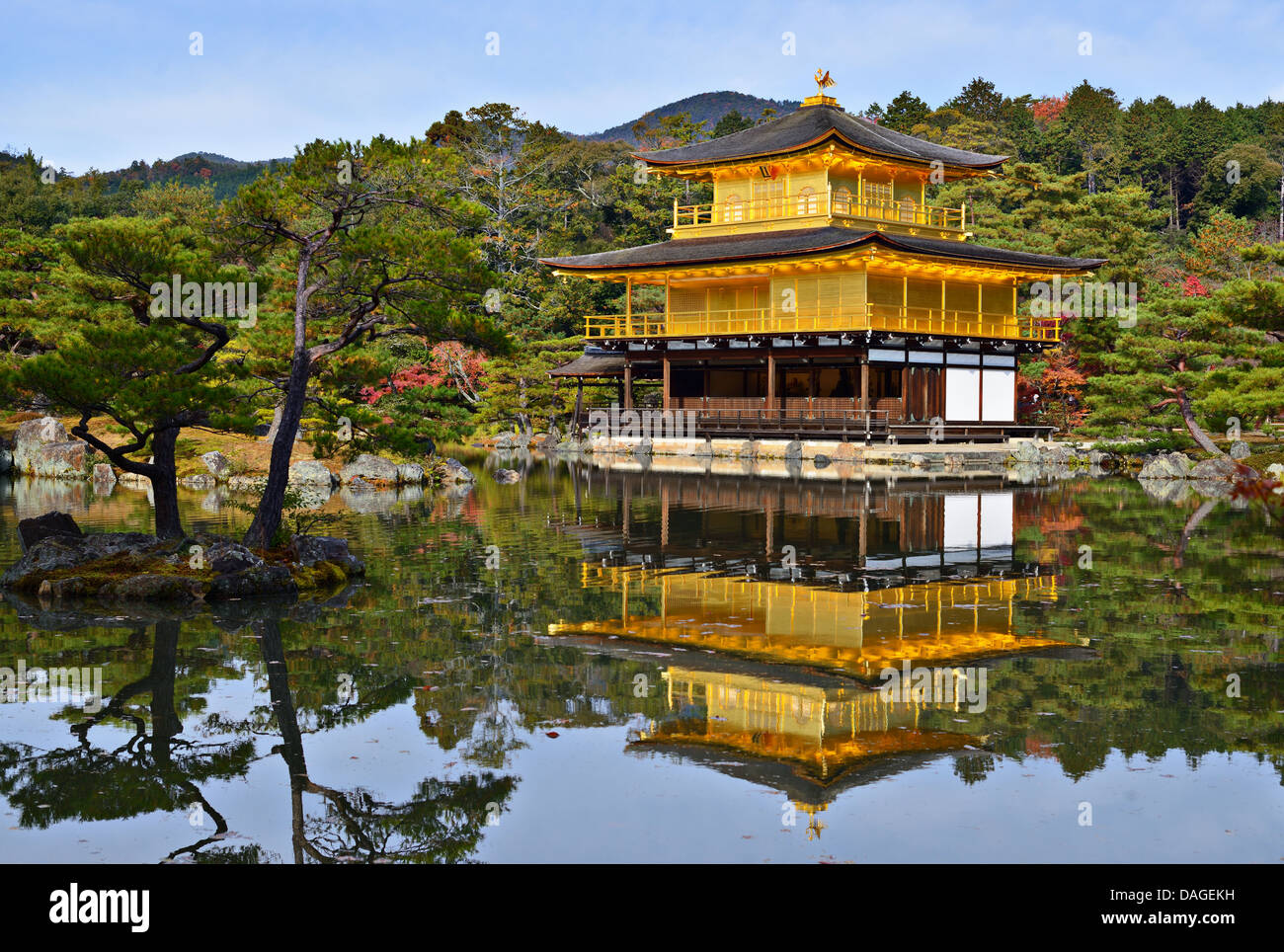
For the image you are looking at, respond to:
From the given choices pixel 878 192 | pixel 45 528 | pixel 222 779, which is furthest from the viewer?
pixel 878 192

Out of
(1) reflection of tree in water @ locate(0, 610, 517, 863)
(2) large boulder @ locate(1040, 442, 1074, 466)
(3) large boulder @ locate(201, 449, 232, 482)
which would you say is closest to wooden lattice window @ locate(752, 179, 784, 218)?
(2) large boulder @ locate(1040, 442, 1074, 466)

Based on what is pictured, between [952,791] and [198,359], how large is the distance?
42.0ft

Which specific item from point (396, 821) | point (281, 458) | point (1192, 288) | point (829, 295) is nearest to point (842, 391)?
point (829, 295)

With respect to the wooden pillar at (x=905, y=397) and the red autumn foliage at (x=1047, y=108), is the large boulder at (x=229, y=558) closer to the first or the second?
the wooden pillar at (x=905, y=397)

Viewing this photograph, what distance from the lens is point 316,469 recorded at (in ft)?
109

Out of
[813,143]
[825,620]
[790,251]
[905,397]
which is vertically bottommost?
[825,620]

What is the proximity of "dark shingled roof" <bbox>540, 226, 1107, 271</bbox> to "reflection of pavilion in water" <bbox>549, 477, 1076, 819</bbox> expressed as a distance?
18572 mm

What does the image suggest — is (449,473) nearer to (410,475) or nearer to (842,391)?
(410,475)

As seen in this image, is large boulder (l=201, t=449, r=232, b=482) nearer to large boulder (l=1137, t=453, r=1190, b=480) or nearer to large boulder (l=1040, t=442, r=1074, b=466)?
large boulder (l=1040, t=442, r=1074, b=466)

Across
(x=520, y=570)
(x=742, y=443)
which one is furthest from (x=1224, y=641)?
(x=742, y=443)

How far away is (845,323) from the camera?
140 feet

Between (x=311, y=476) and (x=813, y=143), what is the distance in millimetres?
23229

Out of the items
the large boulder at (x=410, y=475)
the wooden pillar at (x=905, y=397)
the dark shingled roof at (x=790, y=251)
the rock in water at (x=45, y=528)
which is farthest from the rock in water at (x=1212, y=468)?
the rock in water at (x=45, y=528)

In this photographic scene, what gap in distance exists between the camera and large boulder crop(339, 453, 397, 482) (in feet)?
111
